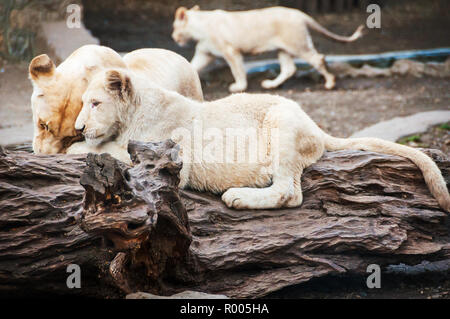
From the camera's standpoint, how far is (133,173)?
3.29 metres

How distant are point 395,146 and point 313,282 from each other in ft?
4.21

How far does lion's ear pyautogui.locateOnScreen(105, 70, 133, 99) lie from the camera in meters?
3.98

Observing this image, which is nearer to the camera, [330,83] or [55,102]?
[55,102]

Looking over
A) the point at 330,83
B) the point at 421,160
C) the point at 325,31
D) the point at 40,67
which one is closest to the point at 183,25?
the point at 325,31

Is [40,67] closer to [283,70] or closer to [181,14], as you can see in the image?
[181,14]

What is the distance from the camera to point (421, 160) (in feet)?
14.3

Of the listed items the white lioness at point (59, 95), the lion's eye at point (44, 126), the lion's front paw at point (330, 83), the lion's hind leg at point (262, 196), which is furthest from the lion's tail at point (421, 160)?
the lion's front paw at point (330, 83)

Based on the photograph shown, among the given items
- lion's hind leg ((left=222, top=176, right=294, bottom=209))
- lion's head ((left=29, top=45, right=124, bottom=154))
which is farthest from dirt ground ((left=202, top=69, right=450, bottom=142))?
lion's head ((left=29, top=45, right=124, bottom=154))

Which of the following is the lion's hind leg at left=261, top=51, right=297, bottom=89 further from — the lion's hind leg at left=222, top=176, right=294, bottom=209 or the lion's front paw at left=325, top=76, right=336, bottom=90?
the lion's hind leg at left=222, top=176, right=294, bottom=209

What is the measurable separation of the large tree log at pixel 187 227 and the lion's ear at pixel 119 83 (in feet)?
1.81

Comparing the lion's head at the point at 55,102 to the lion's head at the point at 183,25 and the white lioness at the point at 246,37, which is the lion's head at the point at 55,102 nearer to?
the white lioness at the point at 246,37

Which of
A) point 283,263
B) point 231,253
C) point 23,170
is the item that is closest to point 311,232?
point 283,263

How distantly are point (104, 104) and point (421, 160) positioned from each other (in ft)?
8.05

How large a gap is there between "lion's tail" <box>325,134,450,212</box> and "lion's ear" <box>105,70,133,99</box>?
180 cm
